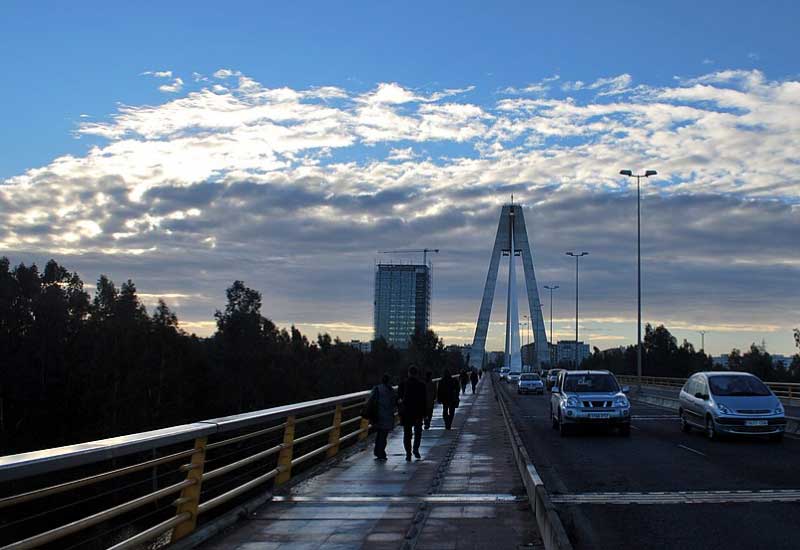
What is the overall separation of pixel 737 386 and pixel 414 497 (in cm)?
1217

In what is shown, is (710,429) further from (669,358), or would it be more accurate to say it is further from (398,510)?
(669,358)

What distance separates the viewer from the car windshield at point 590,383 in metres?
22.5

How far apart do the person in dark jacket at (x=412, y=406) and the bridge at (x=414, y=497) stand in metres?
0.40

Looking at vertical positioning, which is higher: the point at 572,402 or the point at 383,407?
the point at 383,407

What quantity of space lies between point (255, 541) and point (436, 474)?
5866 millimetres

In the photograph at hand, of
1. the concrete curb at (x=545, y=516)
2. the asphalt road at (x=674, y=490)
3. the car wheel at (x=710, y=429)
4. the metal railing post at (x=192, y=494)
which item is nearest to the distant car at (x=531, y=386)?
the asphalt road at (x=674, y=490)

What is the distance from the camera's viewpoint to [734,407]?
757 inches

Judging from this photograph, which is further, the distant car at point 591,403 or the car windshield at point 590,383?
the car windshield at point 590,383

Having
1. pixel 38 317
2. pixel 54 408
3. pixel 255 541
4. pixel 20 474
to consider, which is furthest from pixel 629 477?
pixel 38 317

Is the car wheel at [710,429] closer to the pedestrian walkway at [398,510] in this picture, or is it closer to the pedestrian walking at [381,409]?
the pedestrian walkway at [398,510]

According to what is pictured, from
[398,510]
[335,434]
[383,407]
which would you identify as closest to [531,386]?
[335,434]

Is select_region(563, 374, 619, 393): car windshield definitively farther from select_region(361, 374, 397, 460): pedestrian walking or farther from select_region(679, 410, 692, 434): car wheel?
select_region(361, 374, 397, 460): pedestrian walking

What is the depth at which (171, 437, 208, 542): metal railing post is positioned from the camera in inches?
307

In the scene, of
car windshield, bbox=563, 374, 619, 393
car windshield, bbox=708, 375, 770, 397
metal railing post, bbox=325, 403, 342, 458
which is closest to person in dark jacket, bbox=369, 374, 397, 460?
metal railing post, bbox=325, 403, 342, 458
